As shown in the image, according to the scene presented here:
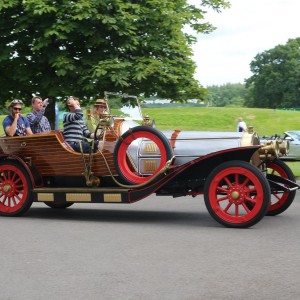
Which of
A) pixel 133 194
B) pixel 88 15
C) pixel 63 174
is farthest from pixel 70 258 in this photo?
pixel 88 15

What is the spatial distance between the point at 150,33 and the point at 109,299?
43.0 feet

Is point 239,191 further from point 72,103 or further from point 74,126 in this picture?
point 72,103

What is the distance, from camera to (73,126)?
30.2 feet

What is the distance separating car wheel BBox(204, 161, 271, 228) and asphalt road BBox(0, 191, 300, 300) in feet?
0.51

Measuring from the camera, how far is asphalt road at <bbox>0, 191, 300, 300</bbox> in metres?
5.04

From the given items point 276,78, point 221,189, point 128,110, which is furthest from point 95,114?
point 276,78

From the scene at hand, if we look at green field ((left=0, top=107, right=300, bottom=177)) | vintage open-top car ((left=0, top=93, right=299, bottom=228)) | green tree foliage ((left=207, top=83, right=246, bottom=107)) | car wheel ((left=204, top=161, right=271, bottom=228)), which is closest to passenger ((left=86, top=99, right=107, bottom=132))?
vintage open-top car ((left=0, top=93, right=299, bottom=228))

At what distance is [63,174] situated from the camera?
29.7 ft

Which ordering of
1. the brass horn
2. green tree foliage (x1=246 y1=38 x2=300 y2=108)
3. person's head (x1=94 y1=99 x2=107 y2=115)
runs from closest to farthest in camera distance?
the brass horn
person's head (x1=94 y1=99 x2=107 y2=115)
green tree foliage (x1=246 y1=38 x2=300 y2=108)

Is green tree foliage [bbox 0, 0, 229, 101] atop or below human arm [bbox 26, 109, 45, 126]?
atop

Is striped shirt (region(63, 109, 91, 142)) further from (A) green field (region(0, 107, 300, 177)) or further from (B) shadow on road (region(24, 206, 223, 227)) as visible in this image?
(A) green field (region(0, 107, 300, 177))

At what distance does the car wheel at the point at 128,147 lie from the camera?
834 centimetres

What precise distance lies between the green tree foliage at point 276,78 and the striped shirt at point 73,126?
307ft

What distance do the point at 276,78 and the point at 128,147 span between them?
9565cm
